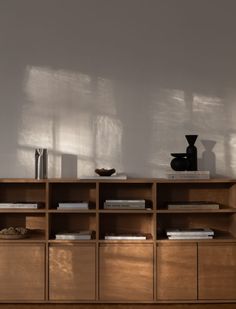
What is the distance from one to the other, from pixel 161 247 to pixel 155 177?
2.11ft

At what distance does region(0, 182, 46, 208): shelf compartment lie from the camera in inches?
194

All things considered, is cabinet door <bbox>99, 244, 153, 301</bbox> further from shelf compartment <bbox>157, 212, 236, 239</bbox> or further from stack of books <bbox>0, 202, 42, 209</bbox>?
stack of books <bbox>0, 202, 42, 209</bbox>

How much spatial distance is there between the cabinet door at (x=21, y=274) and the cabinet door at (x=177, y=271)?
0.94 metres

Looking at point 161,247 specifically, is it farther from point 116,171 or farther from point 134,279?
point 116,171

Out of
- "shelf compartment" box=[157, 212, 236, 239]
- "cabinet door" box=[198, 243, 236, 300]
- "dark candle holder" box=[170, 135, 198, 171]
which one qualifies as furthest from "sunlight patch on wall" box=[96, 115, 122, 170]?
"cabinet door" box=[198, 243, 236, 300]

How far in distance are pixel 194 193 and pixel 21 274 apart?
5.23 feet

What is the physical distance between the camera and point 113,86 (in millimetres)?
4957

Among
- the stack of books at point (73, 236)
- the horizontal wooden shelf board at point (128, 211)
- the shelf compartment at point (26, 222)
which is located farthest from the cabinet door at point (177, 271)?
the shelf compartment at point (26, 222)

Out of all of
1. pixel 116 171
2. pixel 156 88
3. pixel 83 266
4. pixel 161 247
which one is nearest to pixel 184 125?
pixel 156 88

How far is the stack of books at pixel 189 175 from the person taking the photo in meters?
4.64

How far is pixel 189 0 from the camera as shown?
499 centimetres

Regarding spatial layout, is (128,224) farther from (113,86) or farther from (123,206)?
(113,86)

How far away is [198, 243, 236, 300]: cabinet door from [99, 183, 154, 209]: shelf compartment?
0.66 metres

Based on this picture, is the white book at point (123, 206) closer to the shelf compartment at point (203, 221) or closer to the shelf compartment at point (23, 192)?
the shelf compartment at point (203, 221)
